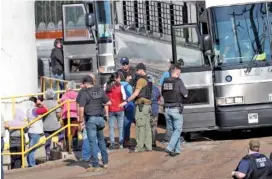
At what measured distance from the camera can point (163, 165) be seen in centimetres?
1394

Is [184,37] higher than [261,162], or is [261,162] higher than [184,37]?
[184,37]

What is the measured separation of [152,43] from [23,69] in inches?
156

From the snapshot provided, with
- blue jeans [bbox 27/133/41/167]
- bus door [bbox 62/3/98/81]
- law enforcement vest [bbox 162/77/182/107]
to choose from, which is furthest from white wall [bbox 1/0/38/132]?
law enforcement vest [bbox 162/77/182/107]

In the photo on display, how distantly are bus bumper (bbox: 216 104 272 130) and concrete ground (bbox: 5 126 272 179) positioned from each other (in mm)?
343

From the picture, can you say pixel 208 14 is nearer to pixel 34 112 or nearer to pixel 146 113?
pixel 146 113

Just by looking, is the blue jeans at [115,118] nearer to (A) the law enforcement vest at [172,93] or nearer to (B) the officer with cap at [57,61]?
(A) the law enforcement vest at [172,93]

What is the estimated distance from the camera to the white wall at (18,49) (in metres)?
19.0

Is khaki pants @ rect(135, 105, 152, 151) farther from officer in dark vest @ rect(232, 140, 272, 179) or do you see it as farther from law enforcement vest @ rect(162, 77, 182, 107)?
officer in dark vest @ rect(232, 140, 272, 179)

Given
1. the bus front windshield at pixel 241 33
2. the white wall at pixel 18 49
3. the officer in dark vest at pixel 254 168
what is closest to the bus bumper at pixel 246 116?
the bus front windshield at pixel 241 33

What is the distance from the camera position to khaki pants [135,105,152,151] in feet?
48.9

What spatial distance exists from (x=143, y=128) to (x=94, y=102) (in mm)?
1889

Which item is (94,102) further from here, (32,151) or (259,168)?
(259,168)

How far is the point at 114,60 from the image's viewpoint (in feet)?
73.0

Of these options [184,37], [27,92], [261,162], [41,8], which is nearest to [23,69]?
[27,92]
